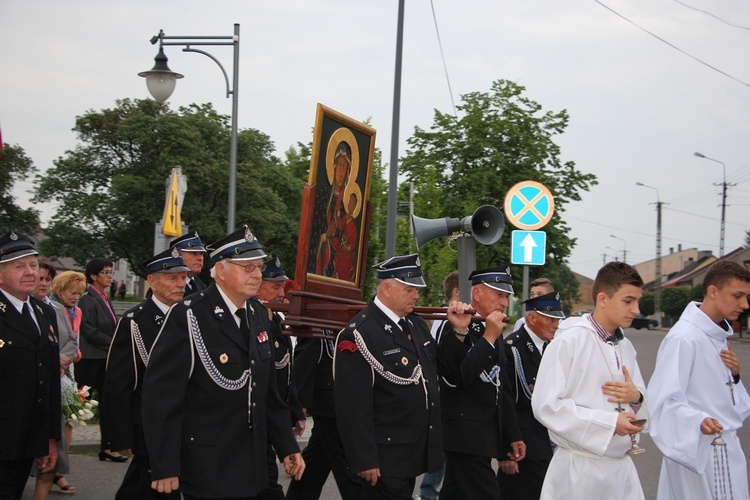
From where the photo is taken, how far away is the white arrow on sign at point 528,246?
1173 centimetres

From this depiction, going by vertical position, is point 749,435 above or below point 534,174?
below

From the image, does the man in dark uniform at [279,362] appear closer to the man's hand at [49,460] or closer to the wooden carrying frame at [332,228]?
the wooden carrying frame at [332,228]

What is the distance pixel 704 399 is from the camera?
6.02 m

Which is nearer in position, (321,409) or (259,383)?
(259,383)

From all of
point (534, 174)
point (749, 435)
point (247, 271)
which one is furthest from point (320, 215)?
point (534, 174)

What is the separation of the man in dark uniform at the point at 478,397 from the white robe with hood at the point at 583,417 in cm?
111

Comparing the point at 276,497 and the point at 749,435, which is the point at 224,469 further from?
the point at 749,435

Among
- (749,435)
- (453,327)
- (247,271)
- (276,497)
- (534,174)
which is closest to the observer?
(247,271)

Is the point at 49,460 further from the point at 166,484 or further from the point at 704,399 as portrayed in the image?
the point at 704,399

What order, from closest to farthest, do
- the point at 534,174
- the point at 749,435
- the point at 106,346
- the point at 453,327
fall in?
1. the point at 453,327
2. the point at 106,346
3. the point at 749,435
4. the point at 534,174

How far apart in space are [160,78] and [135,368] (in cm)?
942

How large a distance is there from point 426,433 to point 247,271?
5.37 ft

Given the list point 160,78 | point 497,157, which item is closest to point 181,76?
point 160,78

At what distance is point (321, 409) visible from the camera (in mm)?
7438
